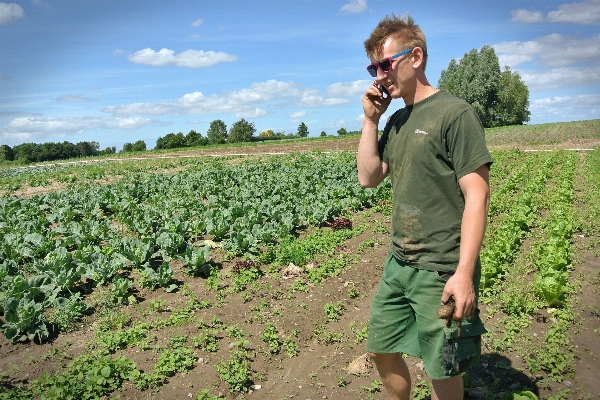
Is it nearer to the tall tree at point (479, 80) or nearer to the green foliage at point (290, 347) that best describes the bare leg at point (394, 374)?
the green foliage at point (290, 347)

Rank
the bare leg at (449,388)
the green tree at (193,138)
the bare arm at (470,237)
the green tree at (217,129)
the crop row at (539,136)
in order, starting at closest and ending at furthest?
the bare arm at (470,237) → the bare leg at (449,388) → the crop row at (539,136) → the green tree at (193,138) → the green tree at (217,129)

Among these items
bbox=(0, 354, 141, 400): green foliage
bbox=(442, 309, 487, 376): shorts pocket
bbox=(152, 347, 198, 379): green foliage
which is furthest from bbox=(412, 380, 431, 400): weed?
bbox=(0, 354, 141, 400): green foliage

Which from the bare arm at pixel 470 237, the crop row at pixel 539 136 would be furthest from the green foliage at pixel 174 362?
the crop row at pixel 539 136

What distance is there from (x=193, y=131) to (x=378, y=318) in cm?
7083

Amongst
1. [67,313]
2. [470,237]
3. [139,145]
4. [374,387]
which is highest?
[139,145]

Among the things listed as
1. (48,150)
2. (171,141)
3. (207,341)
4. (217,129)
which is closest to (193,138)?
(171,141)

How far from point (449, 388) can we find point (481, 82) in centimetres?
8078

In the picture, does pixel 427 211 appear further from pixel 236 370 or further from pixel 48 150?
pixel 48 150

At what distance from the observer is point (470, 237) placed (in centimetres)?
247

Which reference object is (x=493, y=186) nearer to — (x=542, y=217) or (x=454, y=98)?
(x=542, y=217)

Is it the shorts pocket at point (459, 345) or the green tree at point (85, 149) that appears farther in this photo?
the green tree at point (85, 149)

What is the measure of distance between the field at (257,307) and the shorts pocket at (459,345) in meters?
1.24

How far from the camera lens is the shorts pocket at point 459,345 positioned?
2611 mm

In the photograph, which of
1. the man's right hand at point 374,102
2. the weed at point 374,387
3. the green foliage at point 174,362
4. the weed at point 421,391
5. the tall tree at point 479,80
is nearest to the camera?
the man's right hand at point 374,102
